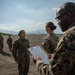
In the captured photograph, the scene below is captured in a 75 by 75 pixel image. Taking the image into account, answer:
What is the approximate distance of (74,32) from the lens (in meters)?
2.45

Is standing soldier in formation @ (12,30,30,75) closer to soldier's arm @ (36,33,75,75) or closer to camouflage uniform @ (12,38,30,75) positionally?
camouflage uniform @ (12,38,30,75)

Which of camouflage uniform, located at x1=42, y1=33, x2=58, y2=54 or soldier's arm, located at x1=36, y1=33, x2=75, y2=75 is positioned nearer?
soldier's arm, located at x1=36, y1=33, x2=75, y2=75

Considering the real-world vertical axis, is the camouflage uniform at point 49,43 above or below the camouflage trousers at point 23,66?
above

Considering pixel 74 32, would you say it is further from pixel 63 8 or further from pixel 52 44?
pixel 52 44

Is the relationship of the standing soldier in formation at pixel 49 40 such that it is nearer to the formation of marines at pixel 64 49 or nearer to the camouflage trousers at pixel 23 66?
the formation of marines at pixel 64 49

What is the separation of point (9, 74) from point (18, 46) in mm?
2297

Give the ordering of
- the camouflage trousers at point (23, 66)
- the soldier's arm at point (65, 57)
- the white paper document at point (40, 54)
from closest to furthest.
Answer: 1. the soldier's arm at point (65, 57)
2. the white paper document at point (40, 54)
3. the camouflage trousers at point (23, 66)

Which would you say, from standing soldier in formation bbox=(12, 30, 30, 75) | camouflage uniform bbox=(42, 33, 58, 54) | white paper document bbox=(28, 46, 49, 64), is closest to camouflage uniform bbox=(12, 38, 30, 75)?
standing soldier in formation bbox=(12, 30, 30, 75)

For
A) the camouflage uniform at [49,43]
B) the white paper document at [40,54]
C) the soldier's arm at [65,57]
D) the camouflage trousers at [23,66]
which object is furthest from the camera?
the camouflage trousers at [23,66]

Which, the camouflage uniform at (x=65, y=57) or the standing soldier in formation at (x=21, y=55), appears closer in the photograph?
the camouflage uniform at (x=65, y=57)

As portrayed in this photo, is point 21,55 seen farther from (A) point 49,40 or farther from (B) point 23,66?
(A) point 49,40

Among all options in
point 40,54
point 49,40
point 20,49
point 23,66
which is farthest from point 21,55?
point 40,54

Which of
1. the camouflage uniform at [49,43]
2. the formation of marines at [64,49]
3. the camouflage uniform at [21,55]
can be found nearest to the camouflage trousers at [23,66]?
the camouflage uniform at [21,55]

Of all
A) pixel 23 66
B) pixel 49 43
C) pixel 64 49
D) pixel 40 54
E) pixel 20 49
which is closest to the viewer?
pixel 64 49
